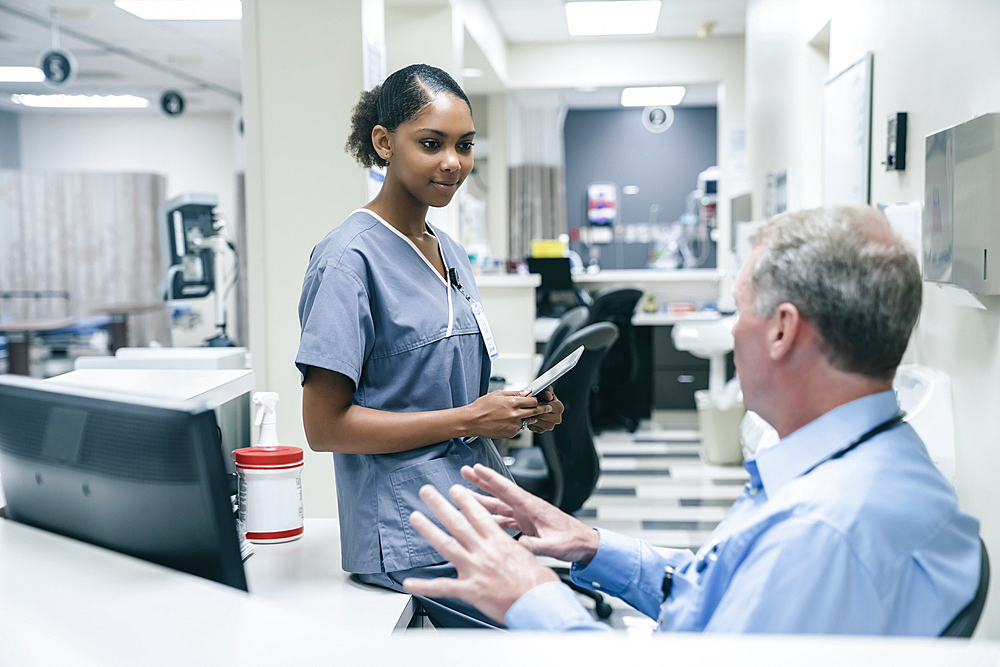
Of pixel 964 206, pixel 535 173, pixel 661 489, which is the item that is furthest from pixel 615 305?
pixel 535 173

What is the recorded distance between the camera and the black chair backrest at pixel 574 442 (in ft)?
8.05

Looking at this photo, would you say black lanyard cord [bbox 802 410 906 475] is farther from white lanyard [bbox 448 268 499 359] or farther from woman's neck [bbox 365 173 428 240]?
woman's neck [bbox 365 173 428 240]

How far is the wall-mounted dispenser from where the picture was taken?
1.62 metres

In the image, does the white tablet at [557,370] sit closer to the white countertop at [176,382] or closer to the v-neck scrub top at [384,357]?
the v-neck scrub top at [384,357]

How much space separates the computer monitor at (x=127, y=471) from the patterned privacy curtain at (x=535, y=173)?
760 cm

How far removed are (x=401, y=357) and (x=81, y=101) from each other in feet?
30.5

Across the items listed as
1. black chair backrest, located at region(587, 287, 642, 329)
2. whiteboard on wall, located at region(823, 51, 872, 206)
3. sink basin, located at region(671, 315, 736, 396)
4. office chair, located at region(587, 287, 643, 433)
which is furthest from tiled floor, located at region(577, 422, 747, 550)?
whiteboard on wall, located at region(823, 51, 872, 206)

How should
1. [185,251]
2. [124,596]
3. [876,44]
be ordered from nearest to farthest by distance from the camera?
[124,596], [876,44], [185,251]

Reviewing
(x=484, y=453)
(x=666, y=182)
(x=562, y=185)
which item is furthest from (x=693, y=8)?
(x=484, y=453)

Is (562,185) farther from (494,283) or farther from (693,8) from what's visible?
(494,283)

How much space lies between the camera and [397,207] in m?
1.35

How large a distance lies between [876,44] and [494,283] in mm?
2098

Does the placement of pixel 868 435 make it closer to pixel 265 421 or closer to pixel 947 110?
pixel 265 421

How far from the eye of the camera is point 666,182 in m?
9.77
